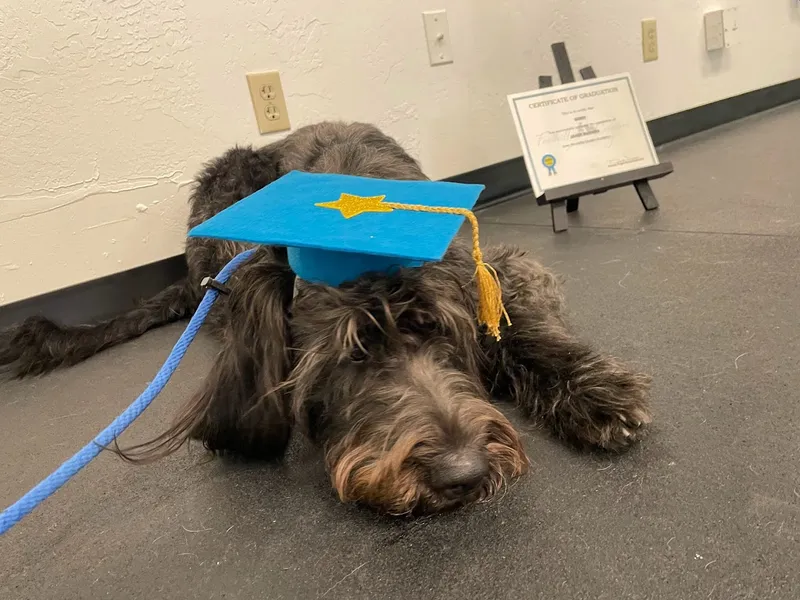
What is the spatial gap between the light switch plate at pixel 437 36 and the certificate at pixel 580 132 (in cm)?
61

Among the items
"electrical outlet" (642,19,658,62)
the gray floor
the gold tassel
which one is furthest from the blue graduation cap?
"electrical outlet" (642,19,658,62)

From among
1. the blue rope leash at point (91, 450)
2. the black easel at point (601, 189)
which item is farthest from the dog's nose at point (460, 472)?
the black easel at point (601, 189)

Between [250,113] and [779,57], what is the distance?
4.60 metres

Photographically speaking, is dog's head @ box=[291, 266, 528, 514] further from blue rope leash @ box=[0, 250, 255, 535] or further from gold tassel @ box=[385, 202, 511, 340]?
blue rope leash @ box=[0, 250, 255, 535]

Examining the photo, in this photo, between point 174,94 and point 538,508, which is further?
point 174,94

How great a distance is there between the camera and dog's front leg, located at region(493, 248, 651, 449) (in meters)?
1.19

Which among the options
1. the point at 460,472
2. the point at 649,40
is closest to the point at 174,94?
the point at 460,472

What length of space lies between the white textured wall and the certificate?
0.62 meters

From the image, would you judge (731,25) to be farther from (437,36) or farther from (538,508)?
(538,508)

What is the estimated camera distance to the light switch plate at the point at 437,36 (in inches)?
122

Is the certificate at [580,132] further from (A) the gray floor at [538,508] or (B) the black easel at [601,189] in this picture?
(A) the gray floor at [538,508]

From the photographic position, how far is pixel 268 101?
8.86 ft

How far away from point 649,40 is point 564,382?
360 cm

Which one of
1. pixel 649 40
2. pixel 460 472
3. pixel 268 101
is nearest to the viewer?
pixel 460 472
